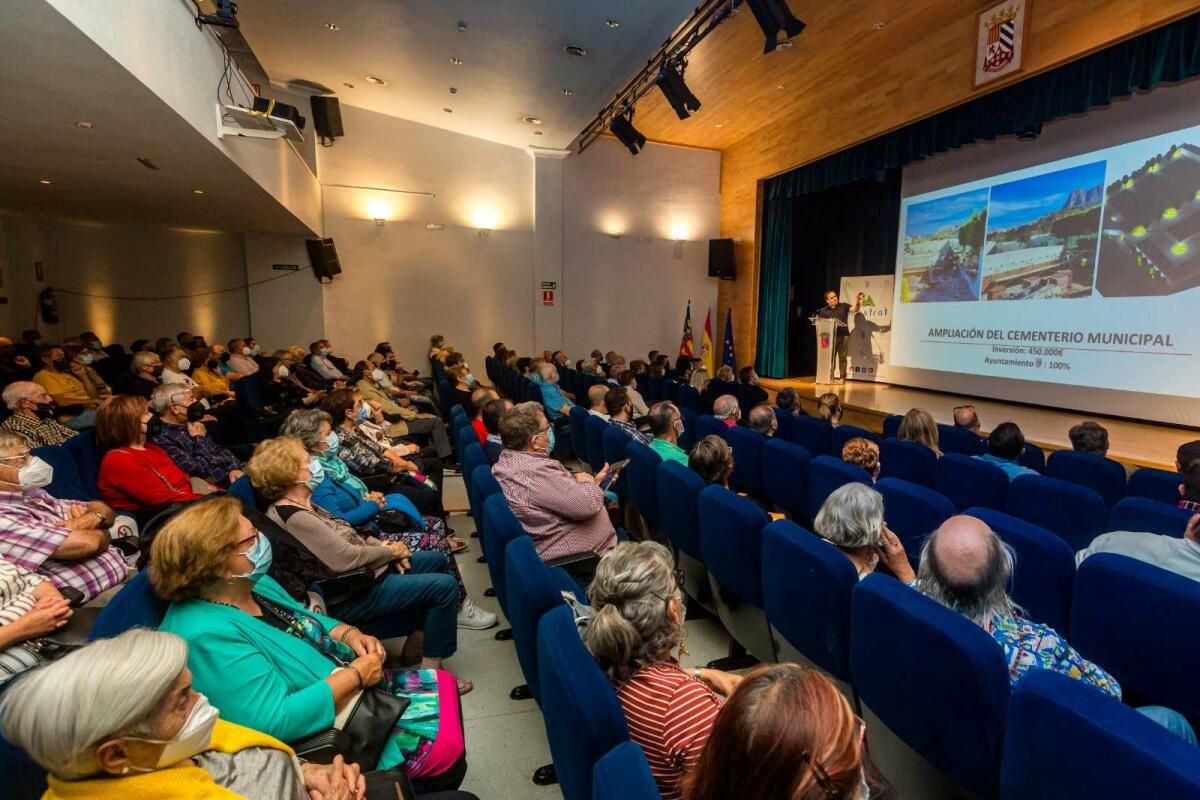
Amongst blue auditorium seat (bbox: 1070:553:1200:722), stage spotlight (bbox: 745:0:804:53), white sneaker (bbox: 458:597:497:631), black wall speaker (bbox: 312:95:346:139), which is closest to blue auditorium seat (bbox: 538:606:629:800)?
blue auditorium seat (bbox: 1070:553:1200:722)

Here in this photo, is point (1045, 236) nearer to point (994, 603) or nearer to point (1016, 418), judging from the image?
point (1016, 418)

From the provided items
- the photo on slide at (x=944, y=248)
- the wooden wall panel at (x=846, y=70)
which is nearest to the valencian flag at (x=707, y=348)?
the wooden wall panel at (x=846, y=70)

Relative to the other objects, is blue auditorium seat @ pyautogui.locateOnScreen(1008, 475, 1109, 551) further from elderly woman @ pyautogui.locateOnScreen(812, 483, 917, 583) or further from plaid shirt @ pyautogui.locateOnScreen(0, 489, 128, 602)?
plaid shirt @ pyautogui.locateOnScreen(0, 489, 128, 602)

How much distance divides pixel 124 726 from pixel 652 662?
0.95 meters

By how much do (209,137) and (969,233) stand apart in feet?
26.2

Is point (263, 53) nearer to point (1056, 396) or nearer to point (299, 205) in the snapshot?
point (299, 205)

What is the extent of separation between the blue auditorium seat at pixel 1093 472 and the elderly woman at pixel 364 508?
3374 millimetres

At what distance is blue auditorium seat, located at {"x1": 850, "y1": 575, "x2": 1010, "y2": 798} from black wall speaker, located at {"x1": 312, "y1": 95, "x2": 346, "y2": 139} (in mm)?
9851

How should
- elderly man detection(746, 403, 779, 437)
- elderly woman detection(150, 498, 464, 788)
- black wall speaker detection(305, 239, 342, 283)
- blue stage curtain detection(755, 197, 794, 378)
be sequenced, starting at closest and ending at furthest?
elderly woman detection(150, 498, 464, 788) → elderly man detection(746, 403, 779, 437) → black wall speaker detection(305, 239, 342, 283) → blue stage curtain detection(755, 197, 794, 378)

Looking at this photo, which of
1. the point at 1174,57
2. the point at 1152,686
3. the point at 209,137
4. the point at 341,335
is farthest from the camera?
the point at 341,335

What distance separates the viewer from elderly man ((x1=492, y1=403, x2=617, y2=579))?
258 cm

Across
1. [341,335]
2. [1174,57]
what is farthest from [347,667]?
[341,335]

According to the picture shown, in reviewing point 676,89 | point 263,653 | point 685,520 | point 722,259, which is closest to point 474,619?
point 685,520

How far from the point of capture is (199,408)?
4922mm
